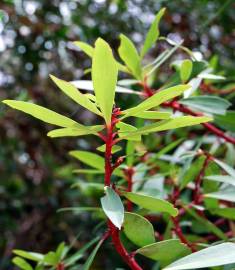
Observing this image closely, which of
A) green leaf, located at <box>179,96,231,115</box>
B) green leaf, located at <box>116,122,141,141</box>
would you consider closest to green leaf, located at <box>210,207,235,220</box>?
green leaf, located at <box>179,96,231,115</box>

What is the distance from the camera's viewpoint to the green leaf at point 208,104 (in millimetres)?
827

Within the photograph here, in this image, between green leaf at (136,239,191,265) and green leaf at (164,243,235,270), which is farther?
green leaf at (136,239,191,265)

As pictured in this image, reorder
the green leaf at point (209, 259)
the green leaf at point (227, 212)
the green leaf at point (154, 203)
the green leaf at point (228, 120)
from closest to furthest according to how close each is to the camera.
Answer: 1. the green leaf at point (209, 259)
2. the green leaf at point (154, 203)
3. the green leaf at point (227, 212)
4. the green leaf at point (228, 120)

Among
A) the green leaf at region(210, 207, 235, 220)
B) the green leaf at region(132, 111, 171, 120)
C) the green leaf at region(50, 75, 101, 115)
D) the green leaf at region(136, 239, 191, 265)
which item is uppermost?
the green leaf at region(50, 75, 101, 115)

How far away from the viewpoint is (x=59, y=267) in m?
0.83

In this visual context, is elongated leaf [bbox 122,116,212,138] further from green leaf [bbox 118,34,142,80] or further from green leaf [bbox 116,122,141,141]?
green leaf [bbox 118,34,142,80]

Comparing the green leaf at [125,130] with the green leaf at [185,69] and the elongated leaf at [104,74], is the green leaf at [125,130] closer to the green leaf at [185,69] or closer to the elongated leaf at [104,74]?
the elongated leaf at [104,74]

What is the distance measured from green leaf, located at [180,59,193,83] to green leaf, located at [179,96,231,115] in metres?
0.04

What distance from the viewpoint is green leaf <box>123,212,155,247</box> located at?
0.62 m

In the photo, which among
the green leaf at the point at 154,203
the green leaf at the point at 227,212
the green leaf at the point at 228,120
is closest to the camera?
the green leaf at the point at 154,203

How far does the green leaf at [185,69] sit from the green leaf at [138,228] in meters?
0.30

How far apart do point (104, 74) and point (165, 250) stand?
0.24 metres

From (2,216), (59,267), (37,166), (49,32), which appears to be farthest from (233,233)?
(37,166)

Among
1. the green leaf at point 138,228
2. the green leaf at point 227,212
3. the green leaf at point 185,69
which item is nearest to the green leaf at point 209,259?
the green leaf at point 138,228
